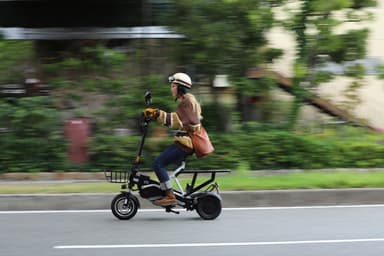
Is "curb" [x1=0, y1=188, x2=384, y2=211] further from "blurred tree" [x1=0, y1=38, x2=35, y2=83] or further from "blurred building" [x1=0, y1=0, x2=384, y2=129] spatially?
"blurred building" [x1=0, y1=0, x2=384, y2=129]

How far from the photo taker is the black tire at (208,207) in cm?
889

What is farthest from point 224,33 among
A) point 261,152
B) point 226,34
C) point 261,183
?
point 261,183

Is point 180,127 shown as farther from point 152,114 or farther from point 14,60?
point 14,60

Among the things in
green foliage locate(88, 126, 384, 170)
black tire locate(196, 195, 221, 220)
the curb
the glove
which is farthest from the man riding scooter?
green foliage locate(88, 126, 384, 170)

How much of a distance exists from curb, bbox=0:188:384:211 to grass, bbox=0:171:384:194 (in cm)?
29

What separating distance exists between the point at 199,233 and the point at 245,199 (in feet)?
7.08

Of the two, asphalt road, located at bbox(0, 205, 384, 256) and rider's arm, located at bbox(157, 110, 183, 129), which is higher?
rider's arm, located at bbox(157, 110, 183, 129)

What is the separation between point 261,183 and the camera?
1084 centimetres

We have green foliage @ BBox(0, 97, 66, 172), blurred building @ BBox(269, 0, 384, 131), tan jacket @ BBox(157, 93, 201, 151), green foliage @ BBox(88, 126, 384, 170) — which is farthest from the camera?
blurred building @ BBox(269, 0, 384, 131)

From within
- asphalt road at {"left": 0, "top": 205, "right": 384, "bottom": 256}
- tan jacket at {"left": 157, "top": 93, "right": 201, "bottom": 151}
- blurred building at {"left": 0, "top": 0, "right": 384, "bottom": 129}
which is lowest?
asphalt road at {"left": 0, "top": 205, "right": 384, "bottom": 256}

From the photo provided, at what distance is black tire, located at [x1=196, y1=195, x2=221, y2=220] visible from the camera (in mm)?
8891

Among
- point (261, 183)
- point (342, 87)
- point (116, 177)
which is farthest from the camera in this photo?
point (342, 87)

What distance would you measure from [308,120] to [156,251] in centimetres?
806

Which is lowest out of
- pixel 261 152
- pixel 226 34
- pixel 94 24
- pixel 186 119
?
pixel 261 152
